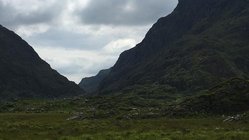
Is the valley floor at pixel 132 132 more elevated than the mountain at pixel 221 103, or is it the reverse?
the mountain at pixel 221 103

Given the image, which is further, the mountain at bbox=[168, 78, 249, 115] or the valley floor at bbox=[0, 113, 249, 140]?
the mountain at bbox=[168, 78, 249, 115]

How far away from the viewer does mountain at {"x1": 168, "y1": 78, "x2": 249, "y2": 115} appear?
92438mm

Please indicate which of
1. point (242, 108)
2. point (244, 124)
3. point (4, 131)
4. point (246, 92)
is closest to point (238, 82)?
point (246, 92)

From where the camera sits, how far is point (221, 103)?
95.3 metres

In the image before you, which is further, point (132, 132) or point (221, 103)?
point (221, 103)

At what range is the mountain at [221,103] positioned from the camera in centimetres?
9244

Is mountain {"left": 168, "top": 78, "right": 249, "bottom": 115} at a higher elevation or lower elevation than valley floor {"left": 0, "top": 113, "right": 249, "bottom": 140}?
higher

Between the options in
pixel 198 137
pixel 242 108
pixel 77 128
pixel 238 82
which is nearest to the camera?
pixel 198 137

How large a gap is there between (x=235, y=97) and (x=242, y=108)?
7.01 meters

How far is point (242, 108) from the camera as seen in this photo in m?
92.4

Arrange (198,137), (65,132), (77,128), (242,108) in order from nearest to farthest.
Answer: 1. (198,137)
2. (65,132)
3. (77,128)
4. (242,108)

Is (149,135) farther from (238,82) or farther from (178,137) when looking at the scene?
(238,82)

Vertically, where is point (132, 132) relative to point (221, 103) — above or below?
below

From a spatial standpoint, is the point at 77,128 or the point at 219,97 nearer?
the point at 77,128
